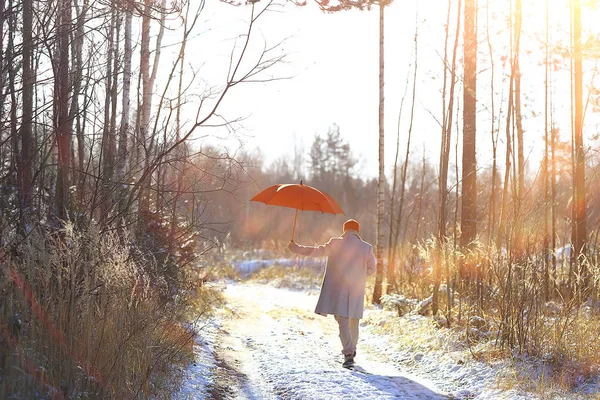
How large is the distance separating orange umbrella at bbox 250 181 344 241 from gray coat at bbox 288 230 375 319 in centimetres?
42

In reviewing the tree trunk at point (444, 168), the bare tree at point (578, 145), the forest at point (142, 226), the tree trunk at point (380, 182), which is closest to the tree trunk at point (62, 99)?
the forest at point (142, 226)

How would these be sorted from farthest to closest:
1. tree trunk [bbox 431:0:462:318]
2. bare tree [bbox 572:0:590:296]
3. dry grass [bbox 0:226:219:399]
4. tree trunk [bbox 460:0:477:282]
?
1. bare tree [bbox 572:0:590:296]
2. tree trunk [bbox 460:0:477:282]
3. tree trunk [bbox 431:0:462:318]
4. dry grass [bbox 0:226:219:399]

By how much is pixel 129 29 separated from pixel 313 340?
19.7ft

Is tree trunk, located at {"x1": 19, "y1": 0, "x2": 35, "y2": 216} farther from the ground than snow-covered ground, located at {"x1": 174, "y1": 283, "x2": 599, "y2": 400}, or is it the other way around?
tree trunk, located at {"x1": 19, "y1": 0, "x2": 35, "y2": 216}

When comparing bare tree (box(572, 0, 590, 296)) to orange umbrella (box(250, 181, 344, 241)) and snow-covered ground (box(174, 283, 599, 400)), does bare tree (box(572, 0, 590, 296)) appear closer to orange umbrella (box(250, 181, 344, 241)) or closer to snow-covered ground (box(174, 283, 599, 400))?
snow-covered ground (box(174, 283, 599, 400))

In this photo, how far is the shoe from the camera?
751 centimetres

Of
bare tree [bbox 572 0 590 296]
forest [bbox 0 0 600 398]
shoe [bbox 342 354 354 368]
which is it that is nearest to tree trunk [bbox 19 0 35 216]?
forest [bbox 0 0 600 398]

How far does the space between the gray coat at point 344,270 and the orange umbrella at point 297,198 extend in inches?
16.6

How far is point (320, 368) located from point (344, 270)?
144 cm

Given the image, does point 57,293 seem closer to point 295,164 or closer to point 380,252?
point 380,252

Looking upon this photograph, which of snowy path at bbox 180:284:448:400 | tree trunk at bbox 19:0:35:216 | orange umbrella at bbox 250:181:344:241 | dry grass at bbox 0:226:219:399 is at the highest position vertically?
tree trunk at bbox 19:0:35:216

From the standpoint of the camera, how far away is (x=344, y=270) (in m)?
8.04

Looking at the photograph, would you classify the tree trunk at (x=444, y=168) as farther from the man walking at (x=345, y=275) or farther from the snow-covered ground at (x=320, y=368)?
the man walking at (x=345, y=275)

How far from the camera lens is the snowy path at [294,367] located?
6207 millimetres
